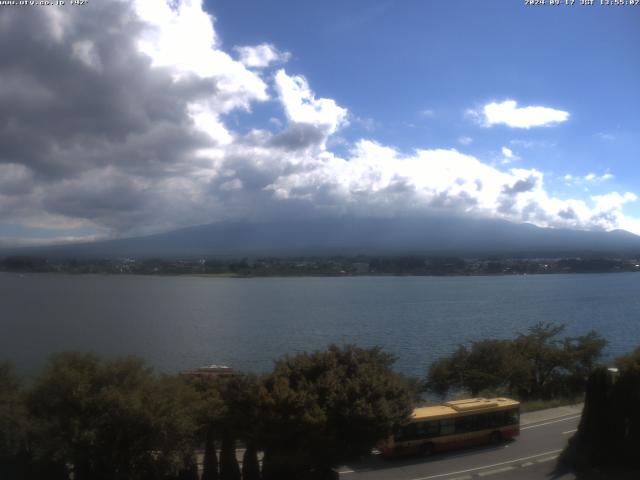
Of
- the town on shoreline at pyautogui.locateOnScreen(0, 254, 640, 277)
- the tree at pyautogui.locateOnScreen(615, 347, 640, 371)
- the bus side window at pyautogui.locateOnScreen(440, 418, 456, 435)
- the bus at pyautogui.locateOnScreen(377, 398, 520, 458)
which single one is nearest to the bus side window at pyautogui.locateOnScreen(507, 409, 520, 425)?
the bus at pyautogui.locateOnScreen(377, 398, 520, 458)

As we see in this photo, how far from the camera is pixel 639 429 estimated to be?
962cm

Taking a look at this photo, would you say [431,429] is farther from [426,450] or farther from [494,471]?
[494,471]

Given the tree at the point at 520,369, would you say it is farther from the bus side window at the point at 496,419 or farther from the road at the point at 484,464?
the bus side window at the point at 496,419

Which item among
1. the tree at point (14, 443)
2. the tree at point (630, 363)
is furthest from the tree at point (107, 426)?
the tree at point (630, 363)

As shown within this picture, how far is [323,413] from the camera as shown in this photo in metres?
8.62

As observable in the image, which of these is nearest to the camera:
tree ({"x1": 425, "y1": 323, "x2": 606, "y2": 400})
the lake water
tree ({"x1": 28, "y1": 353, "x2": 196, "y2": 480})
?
tree ({"x1": 28, "y1": 353, "x2": 196, "y2": 480})

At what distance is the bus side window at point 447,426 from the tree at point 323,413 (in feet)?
6.57

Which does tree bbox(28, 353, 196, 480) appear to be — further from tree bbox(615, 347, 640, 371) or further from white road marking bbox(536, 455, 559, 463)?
tree bbox(615, 347, 640, 371)

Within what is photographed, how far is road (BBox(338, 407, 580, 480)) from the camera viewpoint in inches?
387

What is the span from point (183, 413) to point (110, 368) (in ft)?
4.34

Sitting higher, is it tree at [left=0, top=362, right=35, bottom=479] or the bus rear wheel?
tree at [left=0, top=362, right=35, bottom=479]

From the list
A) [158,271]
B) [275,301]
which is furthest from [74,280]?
[275,301]

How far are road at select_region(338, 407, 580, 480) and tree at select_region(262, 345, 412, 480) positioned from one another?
125 cm

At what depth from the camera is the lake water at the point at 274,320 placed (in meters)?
28.4
